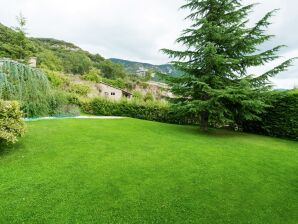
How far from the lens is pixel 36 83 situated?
3631 mm

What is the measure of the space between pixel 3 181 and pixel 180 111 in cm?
913

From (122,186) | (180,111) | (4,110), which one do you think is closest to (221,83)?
(180,111)

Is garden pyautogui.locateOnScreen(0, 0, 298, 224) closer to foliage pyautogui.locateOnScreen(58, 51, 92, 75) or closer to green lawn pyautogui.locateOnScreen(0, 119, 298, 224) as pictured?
green lawn pyautogui.locateOnScreen(0, 119, 298, 224)

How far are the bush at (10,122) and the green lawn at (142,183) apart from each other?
22.2 inches

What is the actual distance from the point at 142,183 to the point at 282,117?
10.6 meters

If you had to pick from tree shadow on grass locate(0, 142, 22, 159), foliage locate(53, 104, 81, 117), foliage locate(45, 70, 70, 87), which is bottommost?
tree shadow on grass locate(0, 142, 22, 159)

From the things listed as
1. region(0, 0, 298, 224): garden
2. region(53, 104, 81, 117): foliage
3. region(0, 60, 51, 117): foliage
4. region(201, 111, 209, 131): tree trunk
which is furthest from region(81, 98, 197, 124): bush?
region(0, 60, 51, 117): foliage

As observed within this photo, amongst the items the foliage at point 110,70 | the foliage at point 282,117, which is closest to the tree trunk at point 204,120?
the foliage at point 282,117

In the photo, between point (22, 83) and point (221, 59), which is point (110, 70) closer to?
point (221, 59)

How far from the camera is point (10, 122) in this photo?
22.3 feet

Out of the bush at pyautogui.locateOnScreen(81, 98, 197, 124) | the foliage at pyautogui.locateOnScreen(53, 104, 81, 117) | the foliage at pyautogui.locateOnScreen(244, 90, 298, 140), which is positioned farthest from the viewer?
the bush at pyautogui.locateOnScreen(81, 98, 197, 124)

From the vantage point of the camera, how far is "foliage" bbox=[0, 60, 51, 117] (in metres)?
3.28

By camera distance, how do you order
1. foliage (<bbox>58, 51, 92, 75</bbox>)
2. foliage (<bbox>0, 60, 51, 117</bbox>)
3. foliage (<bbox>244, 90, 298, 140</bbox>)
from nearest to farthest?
1. foliage (<bbox>0, 60, 51, 117</bbox>)
2. foliage (<bbox>244, 90, 298, 140</bbox>)
3. foliage (<bbox>58, 51, 92, 75</bbox>)

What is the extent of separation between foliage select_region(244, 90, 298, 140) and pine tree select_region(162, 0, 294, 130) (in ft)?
4.08
